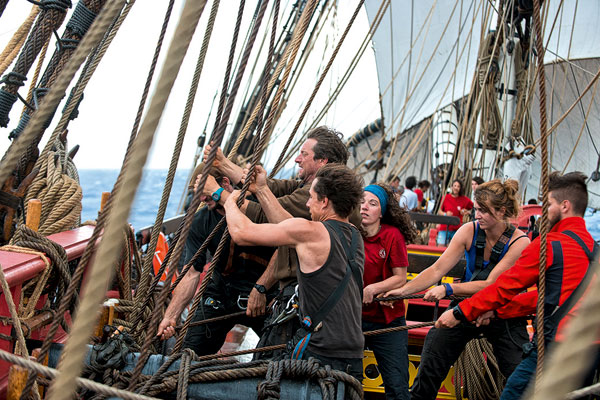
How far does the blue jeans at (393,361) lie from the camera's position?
2.76 metres

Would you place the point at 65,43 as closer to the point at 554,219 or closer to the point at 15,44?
the point at 15,44

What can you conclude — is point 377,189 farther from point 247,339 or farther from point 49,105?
point 247,339

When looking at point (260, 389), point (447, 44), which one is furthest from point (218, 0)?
point (447, 44)


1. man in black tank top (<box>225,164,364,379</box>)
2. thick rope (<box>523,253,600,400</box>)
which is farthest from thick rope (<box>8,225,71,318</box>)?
thick rope (<box>523,253,600,400</box>)

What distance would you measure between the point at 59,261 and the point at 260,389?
3.32ft

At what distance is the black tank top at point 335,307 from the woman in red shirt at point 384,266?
716 millimetres

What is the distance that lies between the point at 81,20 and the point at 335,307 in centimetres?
176

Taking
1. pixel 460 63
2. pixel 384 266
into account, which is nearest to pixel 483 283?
pixel 384 266

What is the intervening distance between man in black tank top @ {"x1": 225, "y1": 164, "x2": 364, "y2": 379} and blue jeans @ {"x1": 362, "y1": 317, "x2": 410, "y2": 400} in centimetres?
63

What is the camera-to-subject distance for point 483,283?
2943mm

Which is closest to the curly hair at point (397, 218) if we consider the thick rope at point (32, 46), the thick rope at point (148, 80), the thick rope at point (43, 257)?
the thick rope at point (148, 80)

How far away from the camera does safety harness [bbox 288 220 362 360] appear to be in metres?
2.09

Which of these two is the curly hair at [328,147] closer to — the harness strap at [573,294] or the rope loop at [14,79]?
the harness strap at [573,294]

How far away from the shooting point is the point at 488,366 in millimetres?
3459
